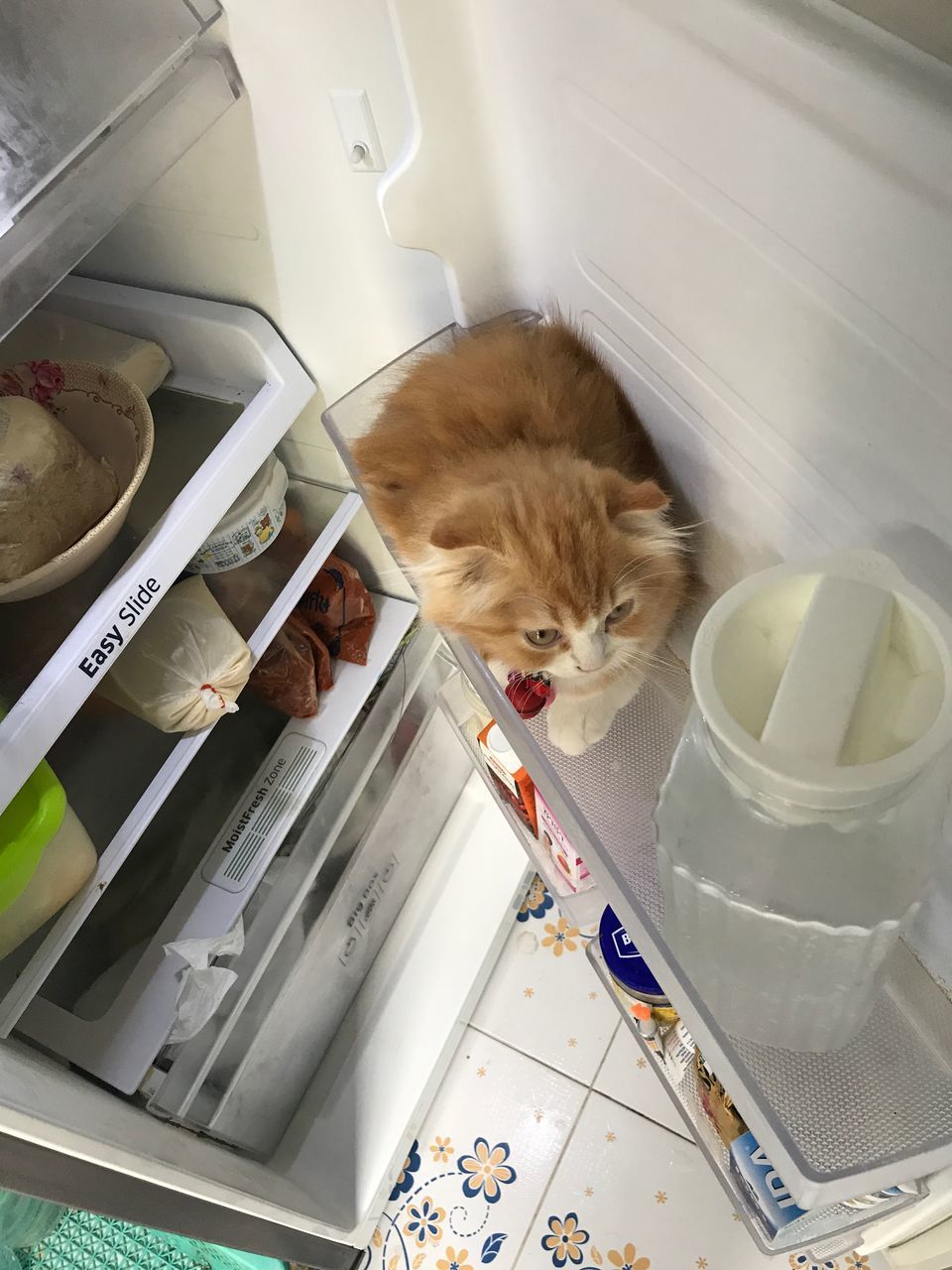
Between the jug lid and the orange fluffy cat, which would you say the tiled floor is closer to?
the orange fluffy cat

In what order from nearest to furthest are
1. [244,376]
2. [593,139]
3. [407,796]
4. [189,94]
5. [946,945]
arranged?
[593,139], [946,945], [189,94], [244,376], [407,796]

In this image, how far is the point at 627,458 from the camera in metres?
0.71

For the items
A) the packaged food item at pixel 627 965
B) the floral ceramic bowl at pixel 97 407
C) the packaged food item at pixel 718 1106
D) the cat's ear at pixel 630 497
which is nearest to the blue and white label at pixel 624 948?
the packaged food item at pixel 627 965

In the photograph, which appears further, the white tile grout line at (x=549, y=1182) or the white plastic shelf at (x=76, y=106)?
the white tile grout line at (x=549, y=1182)

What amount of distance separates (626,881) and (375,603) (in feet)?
2.64

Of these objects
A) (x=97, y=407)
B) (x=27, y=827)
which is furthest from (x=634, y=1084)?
(x=97, y=407)

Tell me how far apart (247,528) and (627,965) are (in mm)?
676

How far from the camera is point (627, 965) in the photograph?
2.76ft

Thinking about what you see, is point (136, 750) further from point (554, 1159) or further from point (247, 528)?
point (554, 1159)

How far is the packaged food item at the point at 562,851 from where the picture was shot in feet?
2.83

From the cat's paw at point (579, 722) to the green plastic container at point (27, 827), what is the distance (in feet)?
1.53

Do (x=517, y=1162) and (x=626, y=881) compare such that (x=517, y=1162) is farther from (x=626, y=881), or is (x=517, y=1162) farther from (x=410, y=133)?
(x=410, y=133)

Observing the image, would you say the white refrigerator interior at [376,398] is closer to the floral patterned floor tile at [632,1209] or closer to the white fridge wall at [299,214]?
the white fridge wall at [299,214]

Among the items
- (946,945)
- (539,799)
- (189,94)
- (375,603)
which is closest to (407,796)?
(375,603)
